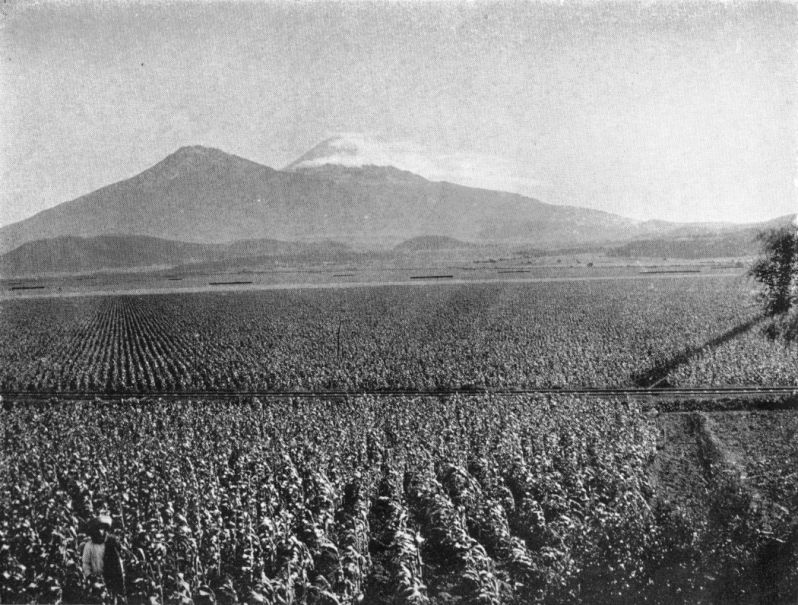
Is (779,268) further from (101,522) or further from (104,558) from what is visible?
(104,558)

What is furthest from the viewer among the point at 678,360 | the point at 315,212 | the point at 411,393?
the point at 315,212

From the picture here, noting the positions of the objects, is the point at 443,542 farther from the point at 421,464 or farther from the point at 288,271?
the point at 288,271

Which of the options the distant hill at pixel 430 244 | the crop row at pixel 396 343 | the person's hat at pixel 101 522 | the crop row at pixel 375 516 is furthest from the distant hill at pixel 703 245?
the distant hill at pixel 430 244

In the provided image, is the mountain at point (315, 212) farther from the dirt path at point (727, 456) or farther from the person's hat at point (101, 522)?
the person's hat at point (101, 522)

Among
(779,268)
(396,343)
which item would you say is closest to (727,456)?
(779,268)

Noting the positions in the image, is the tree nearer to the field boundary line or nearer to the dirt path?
the dirt path

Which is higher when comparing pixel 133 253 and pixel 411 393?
pixel 133 253
